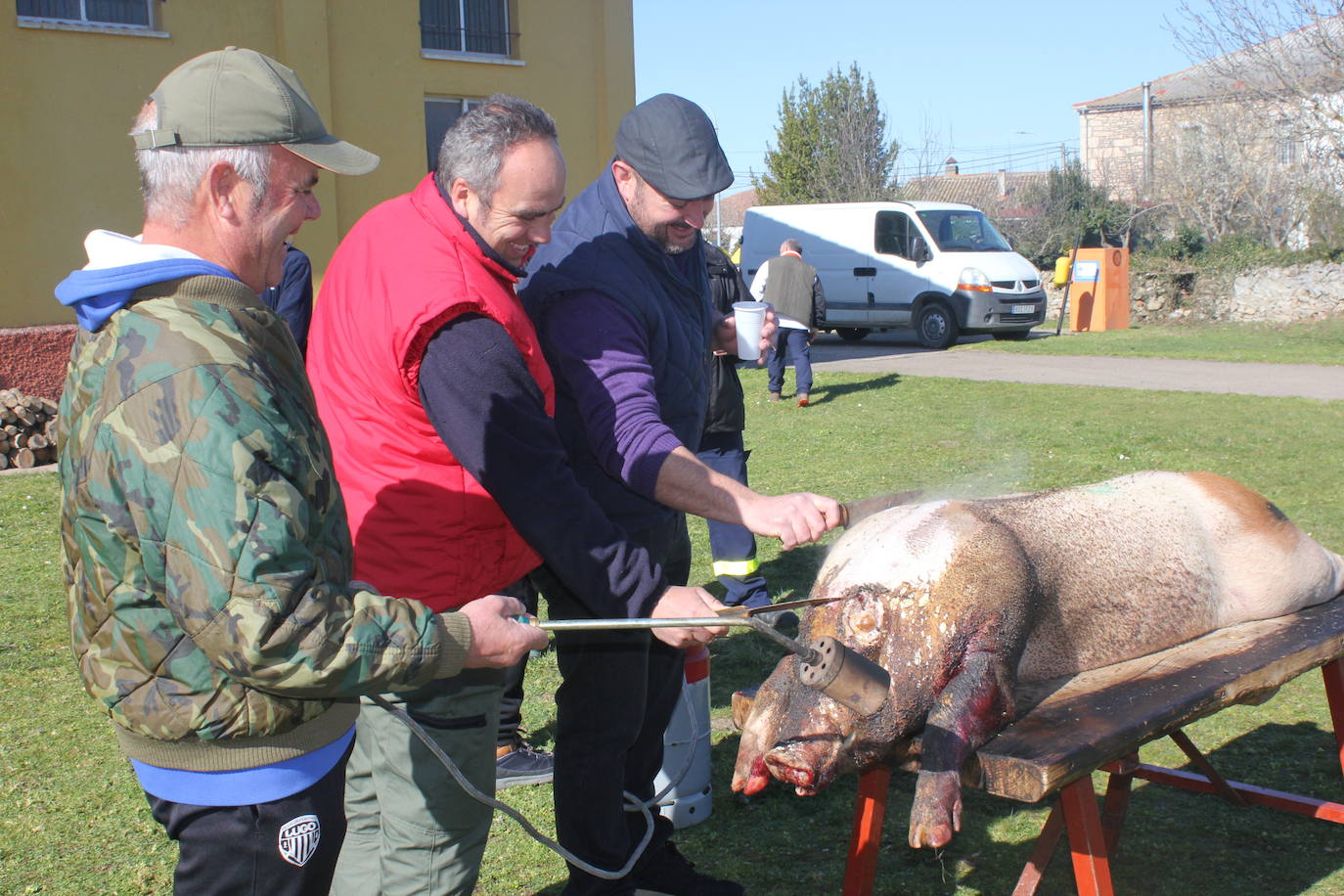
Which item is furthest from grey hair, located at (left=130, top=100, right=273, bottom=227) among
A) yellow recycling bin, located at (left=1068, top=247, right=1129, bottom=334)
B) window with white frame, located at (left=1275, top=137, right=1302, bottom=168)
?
window with white frame, located at (left=1275, top=137, right=1302, bottom=168)

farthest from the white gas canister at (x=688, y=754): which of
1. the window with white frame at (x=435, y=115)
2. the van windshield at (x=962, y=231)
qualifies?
the van windshield at (x=962, y=231)

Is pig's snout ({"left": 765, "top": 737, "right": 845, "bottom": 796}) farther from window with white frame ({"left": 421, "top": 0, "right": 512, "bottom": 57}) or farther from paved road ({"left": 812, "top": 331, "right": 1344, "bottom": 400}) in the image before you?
window with white frame ({"left": 421, "top": 0, "right": 512, "bottom": 57})

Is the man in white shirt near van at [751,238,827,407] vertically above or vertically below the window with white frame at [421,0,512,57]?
below

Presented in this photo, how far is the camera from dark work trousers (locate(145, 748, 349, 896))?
5.92 ft

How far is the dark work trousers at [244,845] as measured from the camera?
5.92 ft

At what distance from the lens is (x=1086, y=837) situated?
2.63m

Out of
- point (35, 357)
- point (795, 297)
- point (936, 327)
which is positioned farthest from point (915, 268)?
point (35, 357)

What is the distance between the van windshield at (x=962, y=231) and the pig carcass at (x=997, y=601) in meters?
16.0

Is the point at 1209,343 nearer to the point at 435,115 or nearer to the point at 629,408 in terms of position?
the point at 435,115

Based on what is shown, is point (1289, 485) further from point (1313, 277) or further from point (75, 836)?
point (1313, 277)

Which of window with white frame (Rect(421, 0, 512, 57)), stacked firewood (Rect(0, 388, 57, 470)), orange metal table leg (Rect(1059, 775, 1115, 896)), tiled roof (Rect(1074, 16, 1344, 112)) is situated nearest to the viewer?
orange metal table leg (Rect(1059, 775, 1115, 896))

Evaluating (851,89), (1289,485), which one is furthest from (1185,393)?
(851,89)

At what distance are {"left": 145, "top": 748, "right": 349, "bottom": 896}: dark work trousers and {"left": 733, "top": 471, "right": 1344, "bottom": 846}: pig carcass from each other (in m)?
1.18

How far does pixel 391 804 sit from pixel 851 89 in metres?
39.2
